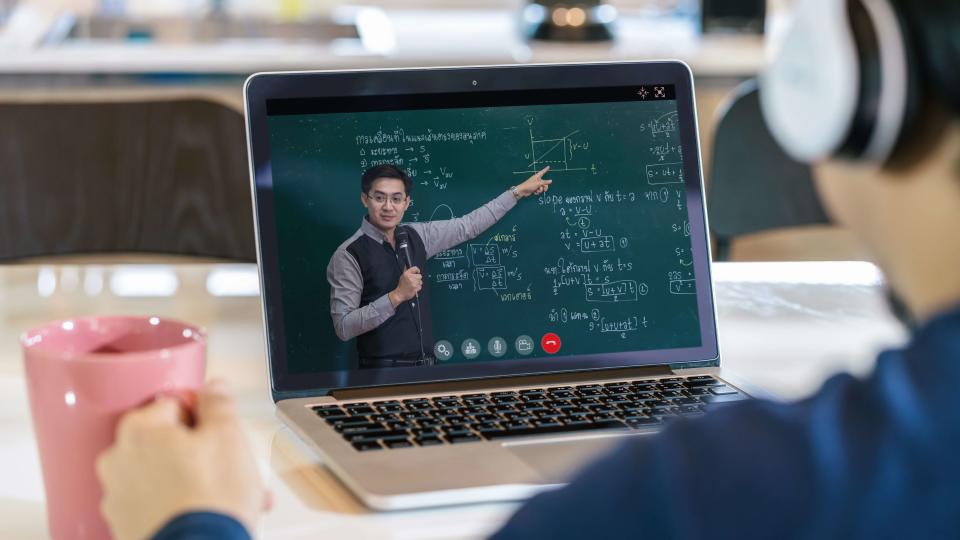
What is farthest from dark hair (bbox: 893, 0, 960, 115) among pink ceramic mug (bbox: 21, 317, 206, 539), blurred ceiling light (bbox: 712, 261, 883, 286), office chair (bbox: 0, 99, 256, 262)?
office chair (bbox: 0, 99, 256, 262)

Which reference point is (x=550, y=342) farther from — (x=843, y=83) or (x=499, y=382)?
(x=843, y=83)

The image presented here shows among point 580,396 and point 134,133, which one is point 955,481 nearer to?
point 580,396

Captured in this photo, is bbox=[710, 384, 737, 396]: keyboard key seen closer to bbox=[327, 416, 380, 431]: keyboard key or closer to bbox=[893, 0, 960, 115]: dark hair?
bbox=[327, 416, 380, 431]: keyboard key

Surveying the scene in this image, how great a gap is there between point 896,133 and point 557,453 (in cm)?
37

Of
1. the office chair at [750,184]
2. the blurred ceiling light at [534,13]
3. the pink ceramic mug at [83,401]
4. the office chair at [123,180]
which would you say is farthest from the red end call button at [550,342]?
the blurred ceiling light at [534,13]

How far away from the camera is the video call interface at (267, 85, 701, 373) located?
0.96 meters

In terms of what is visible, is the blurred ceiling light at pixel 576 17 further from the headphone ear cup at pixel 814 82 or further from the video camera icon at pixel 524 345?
the headphone ear cup at pixel 814 82

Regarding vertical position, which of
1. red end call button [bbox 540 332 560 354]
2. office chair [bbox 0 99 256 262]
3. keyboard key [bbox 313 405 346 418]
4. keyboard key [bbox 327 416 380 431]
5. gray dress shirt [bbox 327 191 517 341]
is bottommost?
keyboard key [bbox 327 416 380 431]

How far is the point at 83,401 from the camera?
65 cm

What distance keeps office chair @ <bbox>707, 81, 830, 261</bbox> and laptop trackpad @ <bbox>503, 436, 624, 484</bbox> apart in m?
1.11

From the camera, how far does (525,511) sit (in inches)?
19.0

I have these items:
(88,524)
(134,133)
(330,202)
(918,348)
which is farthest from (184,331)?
(134,133)

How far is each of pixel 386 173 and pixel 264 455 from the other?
0.27 metres

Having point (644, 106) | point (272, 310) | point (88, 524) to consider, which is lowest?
point (88, 524)
